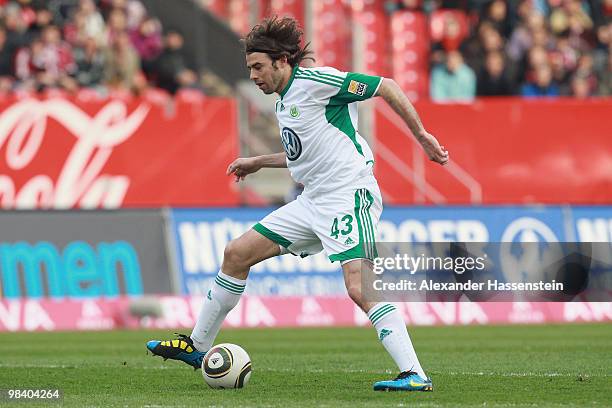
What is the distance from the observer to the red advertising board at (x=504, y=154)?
22.3 metres

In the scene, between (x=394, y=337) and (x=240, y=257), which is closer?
(x=394, y=337)

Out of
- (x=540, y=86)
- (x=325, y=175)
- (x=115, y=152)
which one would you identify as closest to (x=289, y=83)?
(x=325, y=175)

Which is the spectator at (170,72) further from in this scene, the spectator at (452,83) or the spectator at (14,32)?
the spectator at (452,83)

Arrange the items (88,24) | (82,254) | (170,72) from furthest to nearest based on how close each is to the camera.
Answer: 1. (170,72)
2. (88,24)
3. (82,254)

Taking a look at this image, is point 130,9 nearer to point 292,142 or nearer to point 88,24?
point 88,24

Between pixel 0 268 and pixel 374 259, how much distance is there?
10713 mm

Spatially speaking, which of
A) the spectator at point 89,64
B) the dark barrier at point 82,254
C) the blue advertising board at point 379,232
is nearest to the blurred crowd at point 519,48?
the blue advertising board at point 379,232

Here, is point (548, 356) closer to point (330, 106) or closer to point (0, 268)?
point (330, 106)

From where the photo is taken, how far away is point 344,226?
902cm

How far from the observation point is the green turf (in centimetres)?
859

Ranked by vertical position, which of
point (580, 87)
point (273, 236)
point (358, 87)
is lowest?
point (273, 236)

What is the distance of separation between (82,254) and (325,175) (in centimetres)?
1049

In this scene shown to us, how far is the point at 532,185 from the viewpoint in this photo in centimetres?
2269

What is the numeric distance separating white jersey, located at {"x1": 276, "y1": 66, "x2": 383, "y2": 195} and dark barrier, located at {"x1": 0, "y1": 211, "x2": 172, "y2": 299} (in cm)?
1018
